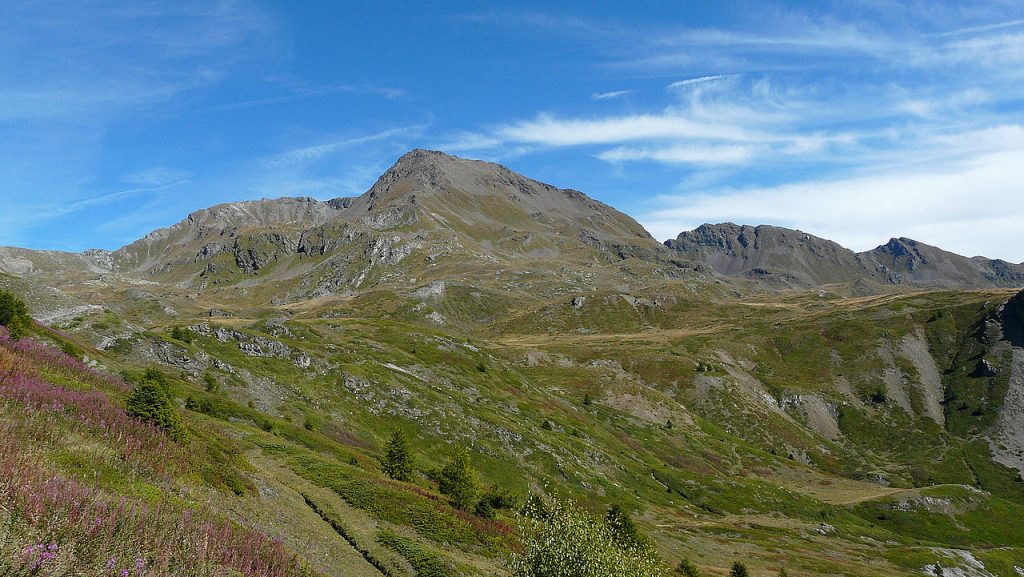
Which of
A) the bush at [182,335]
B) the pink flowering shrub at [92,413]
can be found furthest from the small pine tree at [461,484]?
the bush at [182,335]

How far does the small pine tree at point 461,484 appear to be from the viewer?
4423 cm

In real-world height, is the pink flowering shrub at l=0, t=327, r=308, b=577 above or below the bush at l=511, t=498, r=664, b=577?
above

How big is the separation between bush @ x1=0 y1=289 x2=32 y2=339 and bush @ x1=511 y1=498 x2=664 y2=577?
45.8m

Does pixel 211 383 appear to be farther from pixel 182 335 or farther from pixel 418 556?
pixel 418 556

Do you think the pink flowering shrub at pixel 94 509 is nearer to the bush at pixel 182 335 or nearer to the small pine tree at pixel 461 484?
the small pine tree at pixel 461 484

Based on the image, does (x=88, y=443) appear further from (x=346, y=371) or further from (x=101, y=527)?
(x=346, y=371)

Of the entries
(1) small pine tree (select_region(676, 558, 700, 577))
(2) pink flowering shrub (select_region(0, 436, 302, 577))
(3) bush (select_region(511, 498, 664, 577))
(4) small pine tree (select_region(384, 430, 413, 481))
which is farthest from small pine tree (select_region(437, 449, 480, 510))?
(2) pink flowering shrub (select_region(0, 436, 302, 577))

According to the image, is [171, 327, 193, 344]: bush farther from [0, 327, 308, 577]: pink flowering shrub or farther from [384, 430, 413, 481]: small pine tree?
[0, 327, 308, 577]: pink flowering shrub

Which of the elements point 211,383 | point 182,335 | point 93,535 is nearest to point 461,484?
point 93,535

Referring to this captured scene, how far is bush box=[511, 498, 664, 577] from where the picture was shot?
24.6m

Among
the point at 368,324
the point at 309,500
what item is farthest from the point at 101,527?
the point at 368,324

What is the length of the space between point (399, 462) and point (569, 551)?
97.1 feet

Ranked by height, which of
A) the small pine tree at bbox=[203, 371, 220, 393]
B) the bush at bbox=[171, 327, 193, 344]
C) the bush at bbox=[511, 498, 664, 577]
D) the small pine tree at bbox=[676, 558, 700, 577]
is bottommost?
the small pine tree at bbox=[676, 558, 700, 577]

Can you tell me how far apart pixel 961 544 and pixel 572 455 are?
110m
